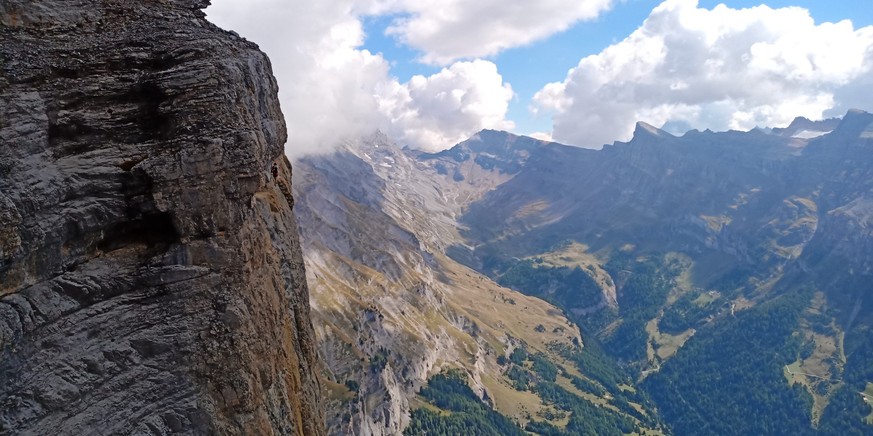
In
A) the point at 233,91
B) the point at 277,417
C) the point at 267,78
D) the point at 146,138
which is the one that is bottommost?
the point at 277,417

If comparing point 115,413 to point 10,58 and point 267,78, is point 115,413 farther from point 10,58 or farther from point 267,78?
point 267,78

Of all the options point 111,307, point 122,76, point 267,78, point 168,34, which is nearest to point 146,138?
point 122,76

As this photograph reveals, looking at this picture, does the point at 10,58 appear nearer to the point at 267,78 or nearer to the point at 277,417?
the point at 267,78

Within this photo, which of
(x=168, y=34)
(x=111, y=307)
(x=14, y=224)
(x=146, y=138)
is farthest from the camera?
(x=168, y=34)

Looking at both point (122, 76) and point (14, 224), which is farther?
point (122, 76)

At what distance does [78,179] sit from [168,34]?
8.17m

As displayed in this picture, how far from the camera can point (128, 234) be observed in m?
25.1

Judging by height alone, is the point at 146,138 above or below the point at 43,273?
above

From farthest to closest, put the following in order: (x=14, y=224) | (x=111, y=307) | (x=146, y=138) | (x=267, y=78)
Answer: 1. (x=267, y=78)
2. (x=146, y=138)
3. (x=111, y=307)
4. (x=14, y=224)

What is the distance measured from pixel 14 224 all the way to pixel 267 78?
1733 cm

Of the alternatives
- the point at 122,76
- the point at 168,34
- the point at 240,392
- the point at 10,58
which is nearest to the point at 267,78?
the point at 168,34

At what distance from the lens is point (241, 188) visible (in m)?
26.6

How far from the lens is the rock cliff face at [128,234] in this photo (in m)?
21.8

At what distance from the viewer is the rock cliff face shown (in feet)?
71.4
